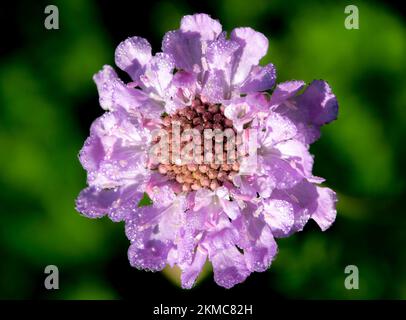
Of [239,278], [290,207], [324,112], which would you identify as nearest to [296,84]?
[324,112]

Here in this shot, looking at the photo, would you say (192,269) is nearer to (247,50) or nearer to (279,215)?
(279,215)

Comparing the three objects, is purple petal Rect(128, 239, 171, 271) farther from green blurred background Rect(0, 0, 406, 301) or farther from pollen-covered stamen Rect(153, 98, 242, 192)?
green blurred background Rect(0, 0, 406, 301)

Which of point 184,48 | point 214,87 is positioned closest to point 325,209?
point 214,87

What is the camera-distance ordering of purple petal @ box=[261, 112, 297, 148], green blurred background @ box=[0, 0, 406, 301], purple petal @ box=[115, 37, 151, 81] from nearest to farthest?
purple petal @ box=[261, 112, 297, 148] < purple petal @ box=[115, 37, 151, 81] < green blurred background @ box=[0, 0, 406, 301]

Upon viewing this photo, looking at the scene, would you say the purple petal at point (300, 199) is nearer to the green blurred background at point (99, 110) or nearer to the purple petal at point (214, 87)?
the purple petal at point (214, 87)

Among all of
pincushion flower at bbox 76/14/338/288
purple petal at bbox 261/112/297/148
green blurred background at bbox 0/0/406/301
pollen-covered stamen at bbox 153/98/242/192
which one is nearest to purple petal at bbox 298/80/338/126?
pincushion flower at bbox 76/14/338/288

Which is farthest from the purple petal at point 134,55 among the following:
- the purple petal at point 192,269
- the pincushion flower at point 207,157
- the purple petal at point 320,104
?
the purple petal at point 192,269
